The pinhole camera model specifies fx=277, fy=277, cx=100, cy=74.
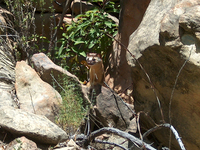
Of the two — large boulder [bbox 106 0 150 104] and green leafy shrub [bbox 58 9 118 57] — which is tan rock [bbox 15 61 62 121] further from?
large boulder [bbox 106 0 150 104]

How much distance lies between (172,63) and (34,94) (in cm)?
263

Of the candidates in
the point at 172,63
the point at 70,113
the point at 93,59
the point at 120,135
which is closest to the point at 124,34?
the point at 93,59

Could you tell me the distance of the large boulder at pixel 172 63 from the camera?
310 cm

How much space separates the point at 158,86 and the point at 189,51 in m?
0.85

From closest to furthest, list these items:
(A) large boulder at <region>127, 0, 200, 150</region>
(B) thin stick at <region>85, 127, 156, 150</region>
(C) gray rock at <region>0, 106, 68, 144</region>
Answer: (B) thin stick at <region>85, 127, 156, 150</region>, (A) large boulder at <region>127, 0, 200, 150</region>, (C) gray rock at <region>0, 106, 68, 144</region>

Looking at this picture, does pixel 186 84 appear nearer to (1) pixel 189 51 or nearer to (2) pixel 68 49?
(1) pixel 189 51

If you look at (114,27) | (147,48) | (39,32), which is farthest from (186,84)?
(39,32)

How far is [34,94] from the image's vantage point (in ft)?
16.3

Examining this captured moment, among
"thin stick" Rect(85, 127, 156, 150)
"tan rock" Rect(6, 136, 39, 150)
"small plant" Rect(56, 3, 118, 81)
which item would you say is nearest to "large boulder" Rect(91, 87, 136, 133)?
"thin stick" Rect(85, 127, 156, 150)

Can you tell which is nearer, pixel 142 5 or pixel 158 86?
pixel 158 86

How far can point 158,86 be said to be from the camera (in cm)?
379

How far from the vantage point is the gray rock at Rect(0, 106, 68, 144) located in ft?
12.3

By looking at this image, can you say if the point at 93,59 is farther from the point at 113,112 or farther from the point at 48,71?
the point at 113,112

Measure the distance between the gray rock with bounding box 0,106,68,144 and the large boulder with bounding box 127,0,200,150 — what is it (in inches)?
53.1
